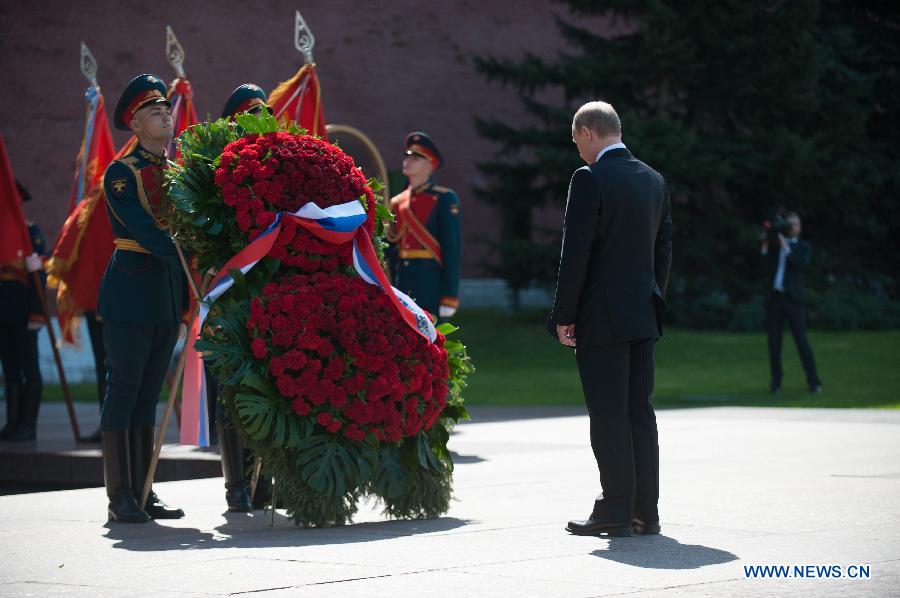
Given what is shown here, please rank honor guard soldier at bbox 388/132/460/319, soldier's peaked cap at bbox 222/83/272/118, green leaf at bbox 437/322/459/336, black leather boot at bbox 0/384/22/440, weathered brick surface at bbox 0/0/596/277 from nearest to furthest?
green leaf at bbox 437/322/459/336 < soldier's peaked cap at bbox 222/83/272/118 < honor guard soldier at bbox 388/132/460/319 < black leather boot at bbox 0/384/22/440 < weathered brick surface at bbox 0/0/596/277

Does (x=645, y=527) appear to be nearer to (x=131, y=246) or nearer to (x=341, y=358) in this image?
(x=341, y=358)

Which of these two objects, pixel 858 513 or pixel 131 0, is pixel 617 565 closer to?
pixel 858 513

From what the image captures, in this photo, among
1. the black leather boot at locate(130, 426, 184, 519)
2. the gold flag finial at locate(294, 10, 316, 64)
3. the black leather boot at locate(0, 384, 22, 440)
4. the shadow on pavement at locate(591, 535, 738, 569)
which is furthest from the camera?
the black leather boot at locate(0, 384, 22, 440)

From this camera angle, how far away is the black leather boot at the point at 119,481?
695 centimetres

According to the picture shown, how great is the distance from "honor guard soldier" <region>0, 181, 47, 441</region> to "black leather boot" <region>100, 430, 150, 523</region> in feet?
15.4

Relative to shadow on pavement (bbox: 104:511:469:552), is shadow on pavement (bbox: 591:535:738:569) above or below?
above

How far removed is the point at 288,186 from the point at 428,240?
4.28 metres

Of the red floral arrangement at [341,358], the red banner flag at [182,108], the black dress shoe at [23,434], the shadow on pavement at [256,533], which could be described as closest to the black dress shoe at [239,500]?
the shadow on pavement at [256,533]

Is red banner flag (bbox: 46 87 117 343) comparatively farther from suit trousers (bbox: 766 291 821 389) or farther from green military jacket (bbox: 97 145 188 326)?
suit trousers (bbox: 766 291 821 389)

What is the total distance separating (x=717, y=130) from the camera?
2773 centimetres

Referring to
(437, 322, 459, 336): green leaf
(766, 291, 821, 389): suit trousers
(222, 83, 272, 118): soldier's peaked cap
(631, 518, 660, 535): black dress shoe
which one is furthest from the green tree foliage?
(631, 518, 660, 535): black dress shoe

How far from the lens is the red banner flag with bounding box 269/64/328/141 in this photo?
10.3m

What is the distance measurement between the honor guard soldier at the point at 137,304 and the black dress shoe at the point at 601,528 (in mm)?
2115

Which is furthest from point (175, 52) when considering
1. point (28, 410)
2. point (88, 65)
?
point (28, 410)
